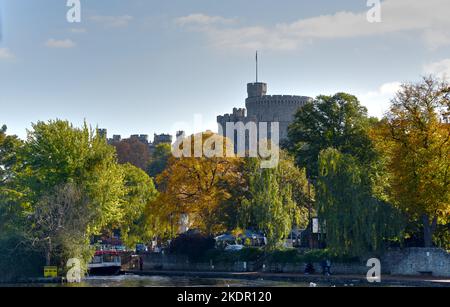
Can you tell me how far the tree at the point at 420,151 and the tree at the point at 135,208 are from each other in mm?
24550

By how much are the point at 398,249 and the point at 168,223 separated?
73.3 ft

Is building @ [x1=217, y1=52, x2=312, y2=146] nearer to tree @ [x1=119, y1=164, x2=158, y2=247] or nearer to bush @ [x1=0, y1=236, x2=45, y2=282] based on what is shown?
tree @ [x1=119, y1=164, x2=158, y2=247]

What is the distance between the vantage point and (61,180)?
203ft

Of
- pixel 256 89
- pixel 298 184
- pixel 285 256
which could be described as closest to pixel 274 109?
pixel 256 89

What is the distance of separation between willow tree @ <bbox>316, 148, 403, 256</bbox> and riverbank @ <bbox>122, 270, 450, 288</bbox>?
9.51 ft

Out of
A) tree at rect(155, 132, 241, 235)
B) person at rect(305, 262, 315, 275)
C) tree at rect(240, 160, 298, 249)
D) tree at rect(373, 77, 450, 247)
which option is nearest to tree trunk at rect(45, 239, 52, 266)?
tree at rect(155, 132, 241, 235)

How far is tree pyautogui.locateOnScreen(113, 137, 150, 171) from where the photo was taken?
484ft

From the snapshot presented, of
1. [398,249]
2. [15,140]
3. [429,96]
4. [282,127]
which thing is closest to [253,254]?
[398,249]

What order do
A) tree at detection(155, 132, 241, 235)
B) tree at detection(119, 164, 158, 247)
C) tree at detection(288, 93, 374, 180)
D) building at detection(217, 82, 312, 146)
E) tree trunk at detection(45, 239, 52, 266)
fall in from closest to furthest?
1. tree trunk at detection(45, 239, 52, 266)
2. tree at detection(155, 132, 241, 235)
3. tree at detection(288, 93, 374, 180)
4. tree at detection(119, 164, 158, 247)
5. building at detection(217, 82, 312, 146)

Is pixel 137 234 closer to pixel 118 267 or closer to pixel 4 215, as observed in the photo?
A: pixel 118 267

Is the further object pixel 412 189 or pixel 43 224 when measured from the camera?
pixel 43 224

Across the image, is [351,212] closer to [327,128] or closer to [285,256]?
[285,256]

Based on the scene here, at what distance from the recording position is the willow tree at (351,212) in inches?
2141

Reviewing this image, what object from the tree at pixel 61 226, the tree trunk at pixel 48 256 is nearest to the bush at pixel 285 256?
the tree at pixel 61 226
